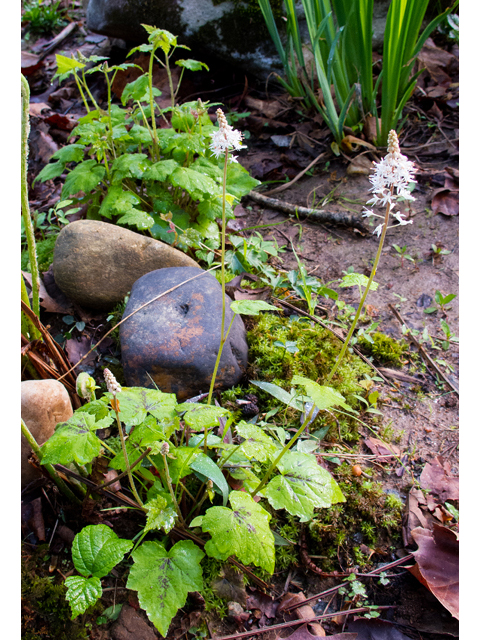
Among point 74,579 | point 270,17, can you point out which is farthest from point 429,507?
point 270,17

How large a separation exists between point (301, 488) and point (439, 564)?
1.77 feet

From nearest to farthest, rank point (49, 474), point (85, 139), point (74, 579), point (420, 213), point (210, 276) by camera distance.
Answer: point (74, 579) → point (49, 474) → point (210, 276) → point (85, 139) → point (420, 213)

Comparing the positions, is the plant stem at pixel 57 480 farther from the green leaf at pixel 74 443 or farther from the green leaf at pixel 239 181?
the green leaf at pixel 239 181

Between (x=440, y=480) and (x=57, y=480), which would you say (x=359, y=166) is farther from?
(x=57, y=480)

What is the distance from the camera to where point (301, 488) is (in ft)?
3.68

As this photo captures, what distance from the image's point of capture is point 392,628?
1187mm

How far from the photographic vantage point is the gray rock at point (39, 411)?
132 centimetres

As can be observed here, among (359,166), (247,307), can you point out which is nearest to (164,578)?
(247,307)

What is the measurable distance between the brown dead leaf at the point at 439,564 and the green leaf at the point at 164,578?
68 centimetres

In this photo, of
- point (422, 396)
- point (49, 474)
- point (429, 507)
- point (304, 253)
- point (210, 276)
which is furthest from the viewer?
point (304, 253)

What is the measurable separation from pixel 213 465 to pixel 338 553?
1.71 feet

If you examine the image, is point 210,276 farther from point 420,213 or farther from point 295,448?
point 420,213

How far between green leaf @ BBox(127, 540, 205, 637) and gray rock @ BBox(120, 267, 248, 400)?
0.65m

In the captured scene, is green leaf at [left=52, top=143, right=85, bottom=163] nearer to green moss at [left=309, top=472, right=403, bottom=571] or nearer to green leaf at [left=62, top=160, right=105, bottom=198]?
green leaf at [left=62, top=160, right=105, bottom=198]
